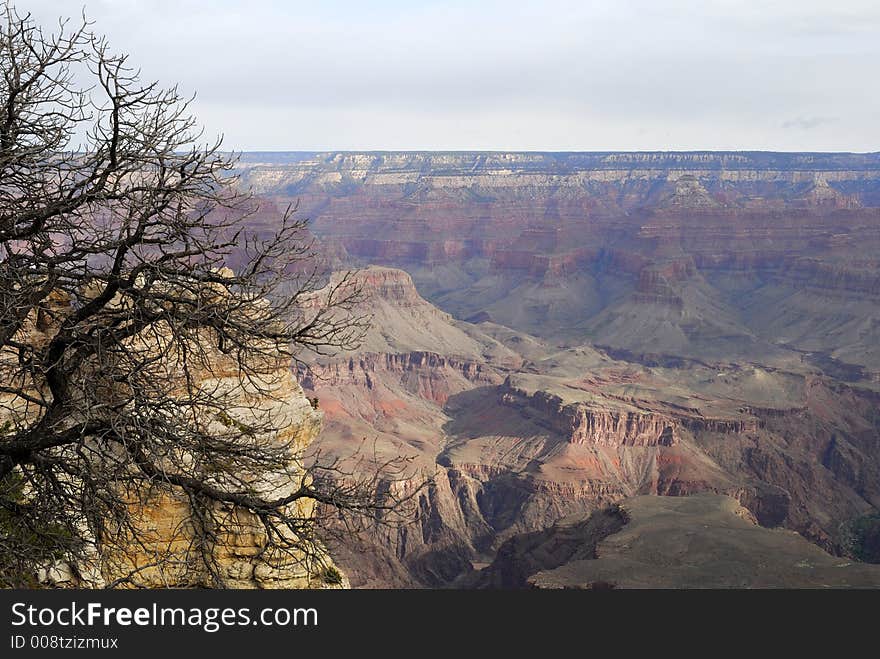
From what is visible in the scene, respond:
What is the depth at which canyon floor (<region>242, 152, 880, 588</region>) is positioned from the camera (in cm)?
4825

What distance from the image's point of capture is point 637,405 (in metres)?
86.9

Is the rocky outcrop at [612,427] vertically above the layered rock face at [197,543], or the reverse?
the layered rock face at [197,543]

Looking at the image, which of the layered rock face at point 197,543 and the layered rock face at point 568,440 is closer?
the layered rock face at point 197,543

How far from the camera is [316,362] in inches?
3755

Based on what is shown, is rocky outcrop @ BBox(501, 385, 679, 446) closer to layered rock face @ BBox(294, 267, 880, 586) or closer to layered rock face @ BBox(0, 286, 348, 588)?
layered rock face @ BBox(294, 267, 880, 586)

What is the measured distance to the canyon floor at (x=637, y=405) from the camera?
158 ft

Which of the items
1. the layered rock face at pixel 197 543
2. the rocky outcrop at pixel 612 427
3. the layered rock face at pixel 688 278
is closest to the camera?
the layered rock face at pixel 197 543

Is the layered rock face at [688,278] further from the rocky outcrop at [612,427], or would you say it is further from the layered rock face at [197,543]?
the layered rock face at [197,543]

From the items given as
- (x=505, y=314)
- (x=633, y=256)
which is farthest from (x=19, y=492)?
(x=633, y=256)

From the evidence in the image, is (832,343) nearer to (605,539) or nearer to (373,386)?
(373,386)

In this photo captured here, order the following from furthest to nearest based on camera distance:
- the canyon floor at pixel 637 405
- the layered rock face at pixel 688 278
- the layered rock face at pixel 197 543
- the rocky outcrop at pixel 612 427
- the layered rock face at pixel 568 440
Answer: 1. the layered rock face at pixel 688 278
2. the rocky outcrop at pixel 612 427
3. the layered rock face at pixel 568 440
4. the canyon floor at pixel 637 405
5. the layered rock face at pixel 197 543

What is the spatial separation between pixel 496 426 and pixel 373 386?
18.3 metres

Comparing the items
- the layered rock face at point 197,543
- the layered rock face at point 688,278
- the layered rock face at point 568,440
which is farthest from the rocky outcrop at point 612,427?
the layered rock face at point 197,543

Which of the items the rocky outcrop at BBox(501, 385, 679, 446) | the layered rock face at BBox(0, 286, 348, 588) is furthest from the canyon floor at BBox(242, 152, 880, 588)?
the layered rock face at BBox(0, 286, 348, 588)
